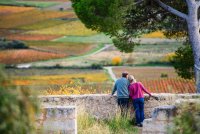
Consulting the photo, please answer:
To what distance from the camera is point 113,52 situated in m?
70.7

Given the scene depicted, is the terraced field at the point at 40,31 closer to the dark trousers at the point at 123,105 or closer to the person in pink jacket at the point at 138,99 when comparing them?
the dark trousers at the point at 123,105

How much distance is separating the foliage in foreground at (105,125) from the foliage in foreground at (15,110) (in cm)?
710

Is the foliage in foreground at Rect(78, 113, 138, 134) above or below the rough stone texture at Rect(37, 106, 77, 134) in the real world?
below

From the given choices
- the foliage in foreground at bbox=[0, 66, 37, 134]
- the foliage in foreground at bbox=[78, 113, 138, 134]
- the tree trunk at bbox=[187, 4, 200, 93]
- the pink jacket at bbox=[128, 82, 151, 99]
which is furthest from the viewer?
the tree trunk at bbox=[187, 4, 200, 93]

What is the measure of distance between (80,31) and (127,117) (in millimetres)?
64547

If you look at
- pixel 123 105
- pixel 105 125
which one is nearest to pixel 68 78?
pixel 123 105

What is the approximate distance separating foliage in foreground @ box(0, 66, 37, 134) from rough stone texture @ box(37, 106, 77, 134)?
4872mm

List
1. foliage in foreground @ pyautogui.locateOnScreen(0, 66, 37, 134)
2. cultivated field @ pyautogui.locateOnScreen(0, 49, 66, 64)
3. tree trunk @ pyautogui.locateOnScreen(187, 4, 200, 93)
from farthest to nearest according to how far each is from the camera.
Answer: cultivated field @ pyautogui.locateOnScreen(0, 49, 66, 64), tree trunk @ pyautogui.locateOnScreen(187, 4, 200, 93), foliage in foreground @ pyautogui.locateOnScreen(0, 66, 37, 134)

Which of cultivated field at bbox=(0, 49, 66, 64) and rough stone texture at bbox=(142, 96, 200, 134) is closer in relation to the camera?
rough stone texture at bbox=(142, 96, 200, 134)

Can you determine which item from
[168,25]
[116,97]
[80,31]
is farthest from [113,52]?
[116,97]

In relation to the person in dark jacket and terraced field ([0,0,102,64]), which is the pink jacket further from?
terraced field ([0,0,102,64])


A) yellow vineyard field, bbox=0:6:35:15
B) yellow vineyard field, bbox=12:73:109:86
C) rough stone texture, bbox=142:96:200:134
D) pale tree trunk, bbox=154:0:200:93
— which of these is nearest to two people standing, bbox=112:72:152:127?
rough stone texture, bbox=142:96:200:134

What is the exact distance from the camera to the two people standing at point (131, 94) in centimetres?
1650

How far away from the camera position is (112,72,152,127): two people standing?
54.1ft
